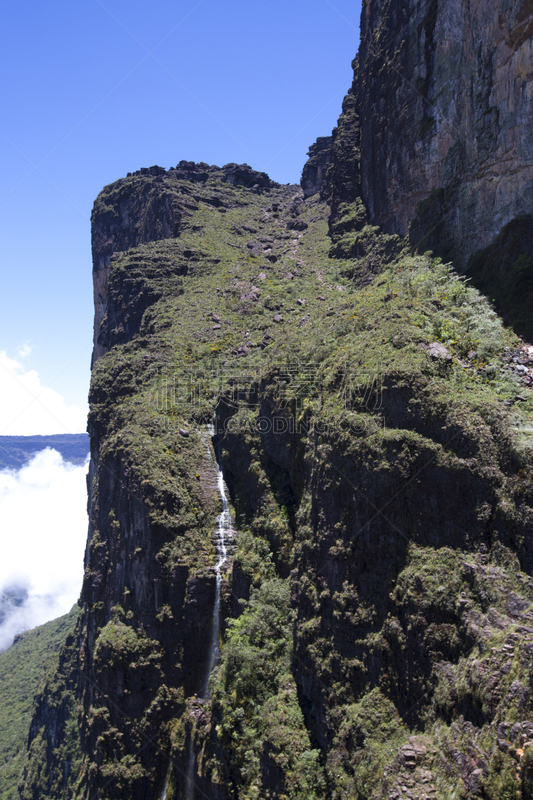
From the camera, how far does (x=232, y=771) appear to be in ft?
73.8

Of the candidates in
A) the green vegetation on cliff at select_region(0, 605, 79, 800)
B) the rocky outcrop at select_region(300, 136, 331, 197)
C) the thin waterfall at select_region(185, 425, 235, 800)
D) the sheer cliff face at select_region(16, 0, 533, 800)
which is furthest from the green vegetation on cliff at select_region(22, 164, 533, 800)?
the rocky outcrop at select_region(300, 136, 331, 197)

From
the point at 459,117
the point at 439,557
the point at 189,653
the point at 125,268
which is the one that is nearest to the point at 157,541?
the point at 189,653

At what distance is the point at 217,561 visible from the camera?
32.4 meters

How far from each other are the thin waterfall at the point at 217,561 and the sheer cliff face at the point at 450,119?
22371mm

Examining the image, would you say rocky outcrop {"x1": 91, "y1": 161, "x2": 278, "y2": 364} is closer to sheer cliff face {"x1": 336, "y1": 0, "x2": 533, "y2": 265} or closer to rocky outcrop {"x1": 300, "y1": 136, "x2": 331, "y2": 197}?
rocky outcrop {"x1": 300, "y1": 136, "x2": 331, "y2": 197}

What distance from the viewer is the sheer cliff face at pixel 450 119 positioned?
23.7 m

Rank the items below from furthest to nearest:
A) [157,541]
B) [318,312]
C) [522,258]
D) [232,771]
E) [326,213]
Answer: [326,213] < [318,312] < [157,541] < [522,258] < [232,771]

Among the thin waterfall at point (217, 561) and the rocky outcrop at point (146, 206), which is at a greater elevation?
the rocky outcrop at point (146, 206)

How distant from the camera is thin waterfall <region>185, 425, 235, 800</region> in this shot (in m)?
26.9

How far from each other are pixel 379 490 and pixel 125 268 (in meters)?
52.9

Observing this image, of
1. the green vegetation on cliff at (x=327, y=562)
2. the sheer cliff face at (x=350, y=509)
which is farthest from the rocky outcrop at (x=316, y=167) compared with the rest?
the green vegetation on cliff at (x=327, y=562)

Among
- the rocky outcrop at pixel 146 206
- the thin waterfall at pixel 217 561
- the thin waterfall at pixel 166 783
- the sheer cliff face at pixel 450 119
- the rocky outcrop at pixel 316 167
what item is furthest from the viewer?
the rocky outcrop at pixel 316 167

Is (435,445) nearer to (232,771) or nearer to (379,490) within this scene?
(379,490)

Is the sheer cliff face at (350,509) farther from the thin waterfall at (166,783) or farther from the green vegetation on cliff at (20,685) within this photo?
the green vegetation on cliff at (20,685)
